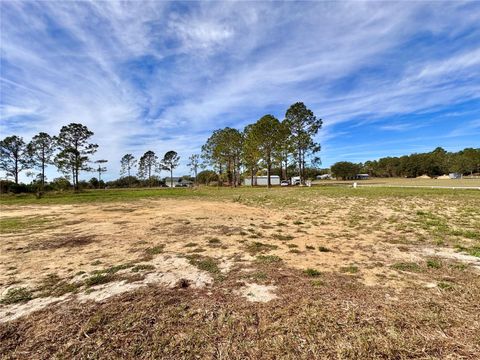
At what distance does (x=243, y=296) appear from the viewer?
3.36 metres

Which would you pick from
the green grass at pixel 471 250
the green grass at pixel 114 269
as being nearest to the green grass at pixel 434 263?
the green grass at pixel 471 250

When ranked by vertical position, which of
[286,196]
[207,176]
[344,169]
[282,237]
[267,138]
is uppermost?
[267,138]

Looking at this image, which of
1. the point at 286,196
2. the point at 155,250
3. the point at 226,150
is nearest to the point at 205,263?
the point at 155,250

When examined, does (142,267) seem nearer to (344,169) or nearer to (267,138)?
(267,138)

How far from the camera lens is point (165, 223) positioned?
8.89 meters

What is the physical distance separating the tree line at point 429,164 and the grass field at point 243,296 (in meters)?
90.8

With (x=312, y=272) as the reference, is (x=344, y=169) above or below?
above

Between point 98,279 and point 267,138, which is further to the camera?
point 267,138

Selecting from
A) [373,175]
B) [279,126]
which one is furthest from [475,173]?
[279,126]

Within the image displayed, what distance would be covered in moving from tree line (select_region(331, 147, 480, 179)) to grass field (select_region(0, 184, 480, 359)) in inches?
3576

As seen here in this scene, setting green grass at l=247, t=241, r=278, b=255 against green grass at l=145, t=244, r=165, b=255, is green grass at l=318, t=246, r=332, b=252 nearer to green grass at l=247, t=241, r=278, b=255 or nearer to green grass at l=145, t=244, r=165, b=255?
green grass at l=247, t=241, r=278, b=255

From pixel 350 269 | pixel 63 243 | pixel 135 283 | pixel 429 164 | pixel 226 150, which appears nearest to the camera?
pixel 135 283

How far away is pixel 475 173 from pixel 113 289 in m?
120

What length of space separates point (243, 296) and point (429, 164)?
10210 cm
